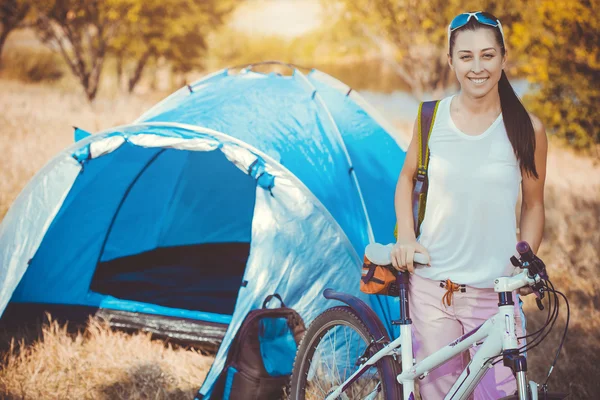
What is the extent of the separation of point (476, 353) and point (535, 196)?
49 cm

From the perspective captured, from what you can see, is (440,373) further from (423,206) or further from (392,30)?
(392,30)

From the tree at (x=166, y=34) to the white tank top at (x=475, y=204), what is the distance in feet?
50.5

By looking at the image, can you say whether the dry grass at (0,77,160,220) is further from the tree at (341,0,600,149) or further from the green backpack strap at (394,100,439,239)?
the tree at (341,0,600,149)

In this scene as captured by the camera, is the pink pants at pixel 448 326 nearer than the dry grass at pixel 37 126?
Yes

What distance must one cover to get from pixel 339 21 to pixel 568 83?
5701 millimetres

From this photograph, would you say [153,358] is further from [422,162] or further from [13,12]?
[13,12]

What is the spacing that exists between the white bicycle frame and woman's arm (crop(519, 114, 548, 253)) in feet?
0.92

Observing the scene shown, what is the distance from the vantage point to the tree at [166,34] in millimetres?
17156

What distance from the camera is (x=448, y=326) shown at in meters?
1.84

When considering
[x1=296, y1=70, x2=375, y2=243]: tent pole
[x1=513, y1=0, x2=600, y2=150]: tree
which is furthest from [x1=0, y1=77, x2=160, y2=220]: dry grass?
[x1=513, y1=0, x2=600, y2=150]: tree

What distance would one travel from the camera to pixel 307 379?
7.50ft

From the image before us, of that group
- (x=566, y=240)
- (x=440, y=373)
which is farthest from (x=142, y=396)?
(x=566, y=240)

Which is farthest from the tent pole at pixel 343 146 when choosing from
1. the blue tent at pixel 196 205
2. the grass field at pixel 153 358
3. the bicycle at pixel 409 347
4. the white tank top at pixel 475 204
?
the white tank top at pixel 475 204

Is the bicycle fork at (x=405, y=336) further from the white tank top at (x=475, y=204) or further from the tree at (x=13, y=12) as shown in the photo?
the tree at (x=13, y=12)
